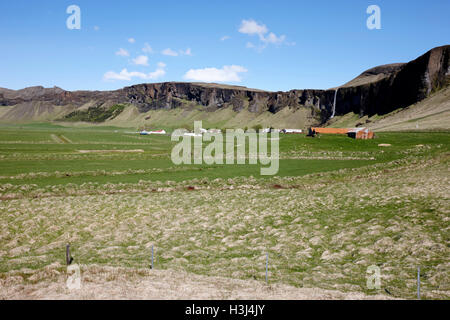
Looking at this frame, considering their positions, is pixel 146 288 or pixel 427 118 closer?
pixel 146 288

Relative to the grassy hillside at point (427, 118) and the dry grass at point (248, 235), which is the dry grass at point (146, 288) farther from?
the grassy hillside at point (427, 118)

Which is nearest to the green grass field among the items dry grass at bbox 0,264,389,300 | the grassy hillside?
dry grass at bbox 0,264,389,300

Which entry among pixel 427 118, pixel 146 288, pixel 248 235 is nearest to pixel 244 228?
pixel 248 235

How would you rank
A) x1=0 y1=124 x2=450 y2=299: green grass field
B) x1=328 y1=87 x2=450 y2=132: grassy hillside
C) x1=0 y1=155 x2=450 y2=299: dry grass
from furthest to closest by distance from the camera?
x1=328 y1=87 x2=450 y2=132: grassy hillside < x1=0 y1=124 x2=450 y2=299: green grass field < x1=0 y1=155 x2=450 y2=299: dry grass

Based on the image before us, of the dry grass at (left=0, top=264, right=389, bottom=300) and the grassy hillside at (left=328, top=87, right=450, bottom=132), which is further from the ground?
the grassy hillside at (left=328, top=87, right=450, bottom=132)

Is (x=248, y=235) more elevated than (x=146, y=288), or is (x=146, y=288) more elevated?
(x=146, y=288)

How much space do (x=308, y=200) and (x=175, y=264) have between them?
18.9 m

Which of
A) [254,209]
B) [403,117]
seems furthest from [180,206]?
[403,117]

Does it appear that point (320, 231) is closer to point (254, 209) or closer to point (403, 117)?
point (254, 209)

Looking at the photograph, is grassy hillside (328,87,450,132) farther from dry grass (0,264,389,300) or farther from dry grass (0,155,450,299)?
dry grass (0,264,389,300)

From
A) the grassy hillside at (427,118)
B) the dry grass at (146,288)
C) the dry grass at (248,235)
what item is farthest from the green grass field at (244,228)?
the grassy hillside at (427,118)

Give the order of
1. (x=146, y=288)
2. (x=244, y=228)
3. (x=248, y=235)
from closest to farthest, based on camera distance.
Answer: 1. (x=146, y=288)
2. (x=248, y=235)
3. (x=244, y=228)

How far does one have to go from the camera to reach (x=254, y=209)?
30.7 m

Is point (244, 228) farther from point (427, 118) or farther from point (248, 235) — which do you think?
point (427, 118)
